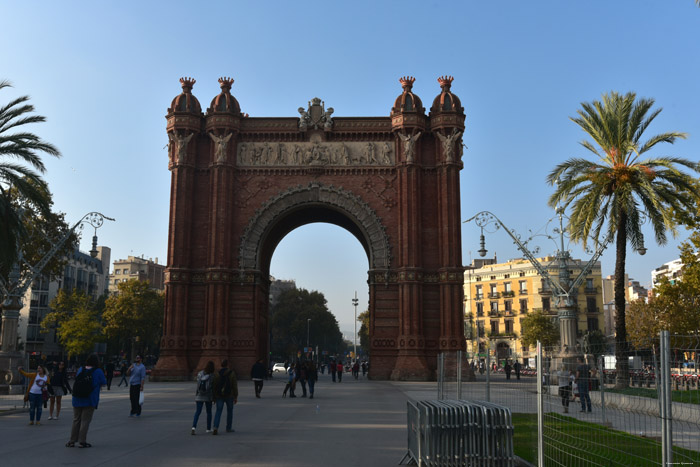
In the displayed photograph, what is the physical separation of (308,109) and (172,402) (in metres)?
23.1

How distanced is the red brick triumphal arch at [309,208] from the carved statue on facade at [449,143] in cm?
7

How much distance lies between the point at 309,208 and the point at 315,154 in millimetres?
3660

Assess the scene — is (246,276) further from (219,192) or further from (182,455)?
(182,455)

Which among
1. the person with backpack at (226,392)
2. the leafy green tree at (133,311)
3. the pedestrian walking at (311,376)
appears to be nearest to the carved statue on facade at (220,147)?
the pedestrian walking at (311,376)

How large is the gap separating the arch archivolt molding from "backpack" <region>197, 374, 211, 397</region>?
24832 millimetres

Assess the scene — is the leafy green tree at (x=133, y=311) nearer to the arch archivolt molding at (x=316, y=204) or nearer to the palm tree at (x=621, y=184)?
the arch archivolt molding at (x=316, y=204)

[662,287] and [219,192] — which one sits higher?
[219,192]

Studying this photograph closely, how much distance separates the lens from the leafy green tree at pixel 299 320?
315 feet

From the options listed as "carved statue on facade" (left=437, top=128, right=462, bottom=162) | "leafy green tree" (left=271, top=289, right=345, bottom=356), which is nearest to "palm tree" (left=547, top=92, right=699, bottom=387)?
"carved statue on facade" (left=437, top=128, right=462, bottom=162)

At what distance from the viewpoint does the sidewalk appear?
10.3 metres

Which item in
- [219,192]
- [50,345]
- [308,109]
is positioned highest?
[308,109]

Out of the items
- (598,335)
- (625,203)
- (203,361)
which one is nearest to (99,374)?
(625,203)

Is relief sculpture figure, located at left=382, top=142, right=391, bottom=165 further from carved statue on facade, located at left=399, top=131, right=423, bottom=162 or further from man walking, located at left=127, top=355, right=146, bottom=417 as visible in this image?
man walking, located at left=127, top=355, right=146, bottom=417

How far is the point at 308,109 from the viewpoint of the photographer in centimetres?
4034
